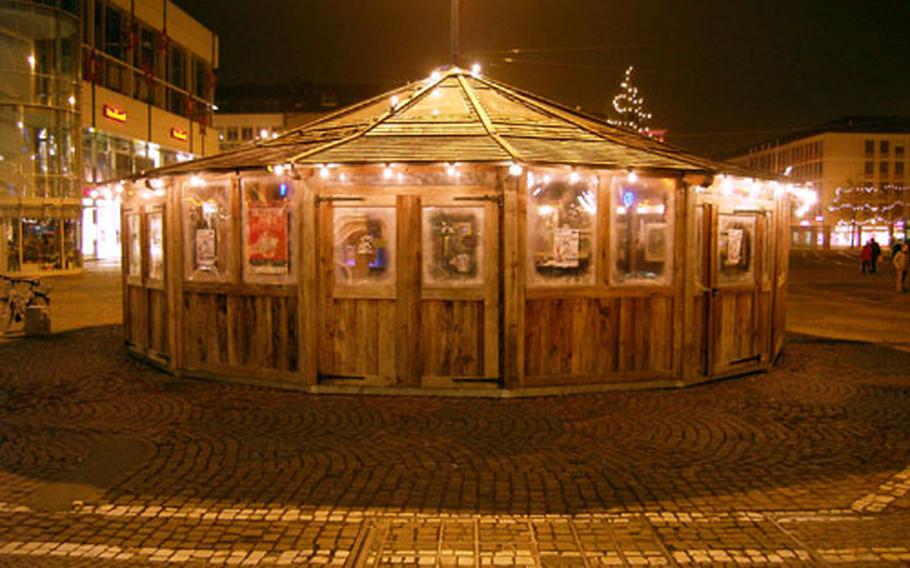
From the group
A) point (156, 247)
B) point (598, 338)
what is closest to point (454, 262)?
point (598, 338)

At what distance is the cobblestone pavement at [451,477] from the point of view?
15.7 feet

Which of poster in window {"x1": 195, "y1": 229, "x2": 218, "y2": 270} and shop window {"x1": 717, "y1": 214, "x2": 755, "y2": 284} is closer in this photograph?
poster in window {"x1": 195, "y1": 229, "x2": 218, "y2": 270}

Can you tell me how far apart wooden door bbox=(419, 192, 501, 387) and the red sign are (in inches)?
1324

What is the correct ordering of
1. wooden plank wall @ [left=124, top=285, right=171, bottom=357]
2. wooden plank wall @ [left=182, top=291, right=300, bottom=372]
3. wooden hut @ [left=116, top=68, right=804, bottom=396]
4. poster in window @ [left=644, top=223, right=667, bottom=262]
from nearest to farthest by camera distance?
wooden hut @ [left=116, top=68, right=804, bottom=396] → wooden plank wall @ [left=182, top=291, right=300, bottom=372] → poster in window @ [left=644, top=223, right=667, bottom=262] → wooden plank wall @ [left=124, top=285, right=171, bottom=357]

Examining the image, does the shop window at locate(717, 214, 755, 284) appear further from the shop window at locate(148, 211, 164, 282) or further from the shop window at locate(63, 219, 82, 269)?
the shop window at locate(63, 219, 82, 269)

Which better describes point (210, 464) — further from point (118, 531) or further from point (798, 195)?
point (798, 195)

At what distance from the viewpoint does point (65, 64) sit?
110ft

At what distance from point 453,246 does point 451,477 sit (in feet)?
11.5

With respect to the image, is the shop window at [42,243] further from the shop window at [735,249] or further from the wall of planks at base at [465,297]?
the shop window at [735,249]

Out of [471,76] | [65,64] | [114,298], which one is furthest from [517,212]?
[65,64]

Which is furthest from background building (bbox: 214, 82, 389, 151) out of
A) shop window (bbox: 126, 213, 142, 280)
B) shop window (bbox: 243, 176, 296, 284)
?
shop window (bbox: 243, 176, 296, 284)

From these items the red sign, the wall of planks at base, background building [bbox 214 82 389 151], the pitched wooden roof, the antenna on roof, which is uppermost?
background building [bbox 214 82 389 151]

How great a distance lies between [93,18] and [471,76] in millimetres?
30878

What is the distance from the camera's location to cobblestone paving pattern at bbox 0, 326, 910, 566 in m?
4.80
